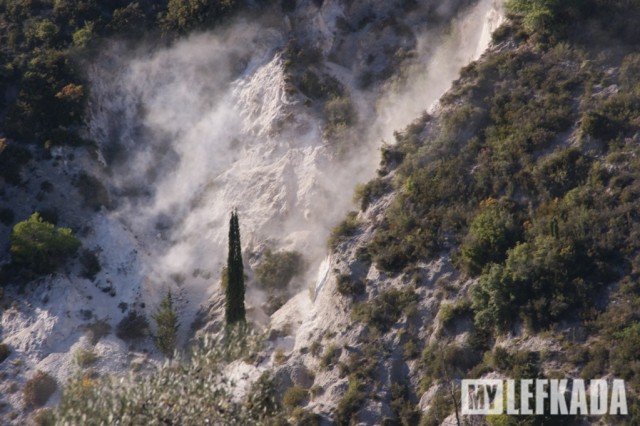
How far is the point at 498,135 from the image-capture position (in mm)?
45875

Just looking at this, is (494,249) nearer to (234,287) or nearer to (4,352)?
(234,287)

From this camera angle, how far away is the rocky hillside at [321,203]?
123ft

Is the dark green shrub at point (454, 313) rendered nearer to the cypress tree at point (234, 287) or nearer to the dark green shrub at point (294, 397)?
the dark green shrub at point (294, 397)

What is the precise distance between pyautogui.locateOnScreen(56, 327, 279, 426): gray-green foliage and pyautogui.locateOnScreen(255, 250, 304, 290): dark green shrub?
745 inches

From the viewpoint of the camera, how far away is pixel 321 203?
50.7 meters

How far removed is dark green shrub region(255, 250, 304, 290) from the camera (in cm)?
4872

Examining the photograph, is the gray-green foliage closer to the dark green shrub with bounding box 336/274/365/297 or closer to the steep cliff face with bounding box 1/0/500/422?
the dark green shrub with bounding box 336/274/365/297

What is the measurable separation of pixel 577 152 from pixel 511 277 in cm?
769

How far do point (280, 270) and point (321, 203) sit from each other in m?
4.49

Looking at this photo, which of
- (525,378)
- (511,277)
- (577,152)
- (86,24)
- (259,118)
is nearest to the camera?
(525,378)

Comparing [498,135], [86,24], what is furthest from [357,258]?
[86,24]

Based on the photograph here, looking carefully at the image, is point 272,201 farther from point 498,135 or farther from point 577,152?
point 577,152

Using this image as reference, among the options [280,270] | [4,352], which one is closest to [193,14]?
[280,270]

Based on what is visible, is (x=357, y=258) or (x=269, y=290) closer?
(x=357, y=258)
